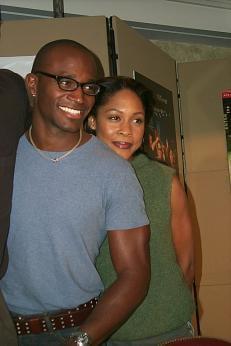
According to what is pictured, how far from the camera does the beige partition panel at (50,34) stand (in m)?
1.99

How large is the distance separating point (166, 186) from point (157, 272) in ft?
0.92

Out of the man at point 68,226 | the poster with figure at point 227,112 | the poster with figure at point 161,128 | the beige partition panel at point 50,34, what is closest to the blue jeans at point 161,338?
the man at point 68,226

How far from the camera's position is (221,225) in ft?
9.73

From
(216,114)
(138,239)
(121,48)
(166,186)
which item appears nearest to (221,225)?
(216,114)

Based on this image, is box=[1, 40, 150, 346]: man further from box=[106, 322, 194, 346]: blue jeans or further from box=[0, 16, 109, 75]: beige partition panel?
box=[0, 16, 109, 75]: beige partition panel

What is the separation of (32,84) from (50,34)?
37.4 inches

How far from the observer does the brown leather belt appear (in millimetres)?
1093

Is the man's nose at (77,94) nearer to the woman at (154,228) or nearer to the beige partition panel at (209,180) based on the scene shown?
the woman at (154,228)

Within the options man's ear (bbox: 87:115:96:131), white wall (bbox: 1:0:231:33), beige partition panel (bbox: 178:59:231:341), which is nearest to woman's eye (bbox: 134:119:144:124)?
man's ear (bbox: 87:115:96:131)

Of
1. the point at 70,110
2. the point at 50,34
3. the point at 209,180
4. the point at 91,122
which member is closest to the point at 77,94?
the point at 70,110

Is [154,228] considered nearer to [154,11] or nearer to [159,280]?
[159,280]

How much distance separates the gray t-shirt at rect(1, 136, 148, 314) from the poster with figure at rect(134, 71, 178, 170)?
114cm

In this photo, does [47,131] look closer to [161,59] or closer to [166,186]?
[166,186]

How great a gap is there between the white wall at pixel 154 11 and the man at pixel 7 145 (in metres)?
2.00
